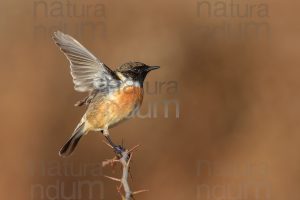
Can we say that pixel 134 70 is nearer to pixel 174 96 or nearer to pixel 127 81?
pixel 127 81

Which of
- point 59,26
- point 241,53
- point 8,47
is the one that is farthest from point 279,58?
point 8,47

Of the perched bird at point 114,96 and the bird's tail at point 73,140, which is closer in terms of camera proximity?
the perched bird at point 114,96

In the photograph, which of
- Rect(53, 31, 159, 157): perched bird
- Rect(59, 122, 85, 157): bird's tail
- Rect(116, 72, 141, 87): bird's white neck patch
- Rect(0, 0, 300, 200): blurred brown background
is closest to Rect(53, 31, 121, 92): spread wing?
Rect(53, 31, 159, 157): perched bird

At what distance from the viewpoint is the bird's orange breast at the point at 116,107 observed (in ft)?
19.5

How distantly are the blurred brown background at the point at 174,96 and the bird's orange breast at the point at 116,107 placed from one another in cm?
462

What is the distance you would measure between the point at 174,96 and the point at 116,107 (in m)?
5.31

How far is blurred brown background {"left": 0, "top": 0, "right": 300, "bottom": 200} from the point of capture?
1097 cm

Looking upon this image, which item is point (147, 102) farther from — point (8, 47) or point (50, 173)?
point (8, 47)

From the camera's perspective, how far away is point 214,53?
37.7 feet

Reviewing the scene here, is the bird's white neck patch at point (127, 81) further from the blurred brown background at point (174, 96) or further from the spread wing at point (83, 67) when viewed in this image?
the blurred brown background at point (174, 96)

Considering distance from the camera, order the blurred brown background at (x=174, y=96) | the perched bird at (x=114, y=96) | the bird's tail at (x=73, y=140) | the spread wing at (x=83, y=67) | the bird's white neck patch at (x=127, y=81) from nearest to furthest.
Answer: the spread wing at (x=83, y=67) < the perched bird at (x=114, y=96) < the bird's white neck patch at (x=127, y=81) < the bird's tail at (x=73, y=140) < the blurred brown background at (x=174, y=96)

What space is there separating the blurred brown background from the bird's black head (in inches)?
182

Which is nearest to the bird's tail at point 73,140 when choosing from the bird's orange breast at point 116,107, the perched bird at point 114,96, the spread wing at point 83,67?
the perched bird at point 114,96

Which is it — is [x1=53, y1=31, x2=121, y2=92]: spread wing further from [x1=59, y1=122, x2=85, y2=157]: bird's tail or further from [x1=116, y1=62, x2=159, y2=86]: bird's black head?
[x1=59, y1=122, x2=85, y2=157]: bird's tail
